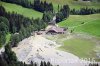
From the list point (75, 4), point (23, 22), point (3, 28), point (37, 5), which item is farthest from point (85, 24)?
point (75, 4)

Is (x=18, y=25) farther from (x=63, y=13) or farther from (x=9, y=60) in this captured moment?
(x=9, y=60)

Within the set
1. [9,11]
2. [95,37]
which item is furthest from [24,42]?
[9,11]

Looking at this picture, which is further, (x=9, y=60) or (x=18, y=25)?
(x=18, y=25)

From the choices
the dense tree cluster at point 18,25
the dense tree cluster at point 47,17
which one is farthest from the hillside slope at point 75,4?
the dense tree cluster at point 18,25

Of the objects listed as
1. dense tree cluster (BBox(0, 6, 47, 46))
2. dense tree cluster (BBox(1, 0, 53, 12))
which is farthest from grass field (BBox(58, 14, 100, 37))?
dense tree cluster (BBox(1, 0, 53, 12))

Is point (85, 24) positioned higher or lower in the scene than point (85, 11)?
lower

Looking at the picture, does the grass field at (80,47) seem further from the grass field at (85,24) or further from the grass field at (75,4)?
the grass field at (75,4)

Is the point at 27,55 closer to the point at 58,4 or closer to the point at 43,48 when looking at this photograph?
the point at 43,48
